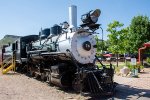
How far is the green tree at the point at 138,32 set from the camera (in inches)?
1387

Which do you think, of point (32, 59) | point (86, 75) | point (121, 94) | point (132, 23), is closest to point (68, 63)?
point (86, 75)

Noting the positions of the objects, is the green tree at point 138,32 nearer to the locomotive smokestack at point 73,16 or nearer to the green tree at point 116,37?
the green tree at point 116,37

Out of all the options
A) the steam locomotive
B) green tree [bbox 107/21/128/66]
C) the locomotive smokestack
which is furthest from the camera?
green tree [bbox 107/21/128/66]

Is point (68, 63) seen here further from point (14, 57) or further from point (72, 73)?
point (14, 57)

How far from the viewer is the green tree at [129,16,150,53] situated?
3522 centimetres

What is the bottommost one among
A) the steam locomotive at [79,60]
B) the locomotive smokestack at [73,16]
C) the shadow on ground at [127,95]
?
the shadow on ground at [127,95]

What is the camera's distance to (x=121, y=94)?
35.0 feet

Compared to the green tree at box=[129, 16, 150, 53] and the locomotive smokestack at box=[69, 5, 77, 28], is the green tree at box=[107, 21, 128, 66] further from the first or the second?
the locomotive smokestack at box=[69, 5, 77, 28]

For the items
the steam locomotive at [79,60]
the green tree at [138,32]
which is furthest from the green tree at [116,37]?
the steam locomotive at [79,60]

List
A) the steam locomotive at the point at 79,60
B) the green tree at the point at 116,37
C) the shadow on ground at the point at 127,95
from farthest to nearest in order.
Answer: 1. the green tree at the point at 116,37
2. the steam locomotive at the point at 79,60
3. the shadow on ground at the point at 127,95

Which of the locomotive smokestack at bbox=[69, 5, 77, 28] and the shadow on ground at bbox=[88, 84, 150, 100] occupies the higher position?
the locomotive smokestack at bbox=[69, 5, 77, 28]

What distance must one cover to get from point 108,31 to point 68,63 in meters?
21.5

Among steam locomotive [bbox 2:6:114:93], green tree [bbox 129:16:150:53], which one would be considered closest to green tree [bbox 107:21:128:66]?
green tree [bbox 129:16:150:53]

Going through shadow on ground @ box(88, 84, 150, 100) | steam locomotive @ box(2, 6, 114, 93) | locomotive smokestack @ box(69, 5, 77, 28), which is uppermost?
locomotive smokestack @ box(69, 5, 77, 28)
